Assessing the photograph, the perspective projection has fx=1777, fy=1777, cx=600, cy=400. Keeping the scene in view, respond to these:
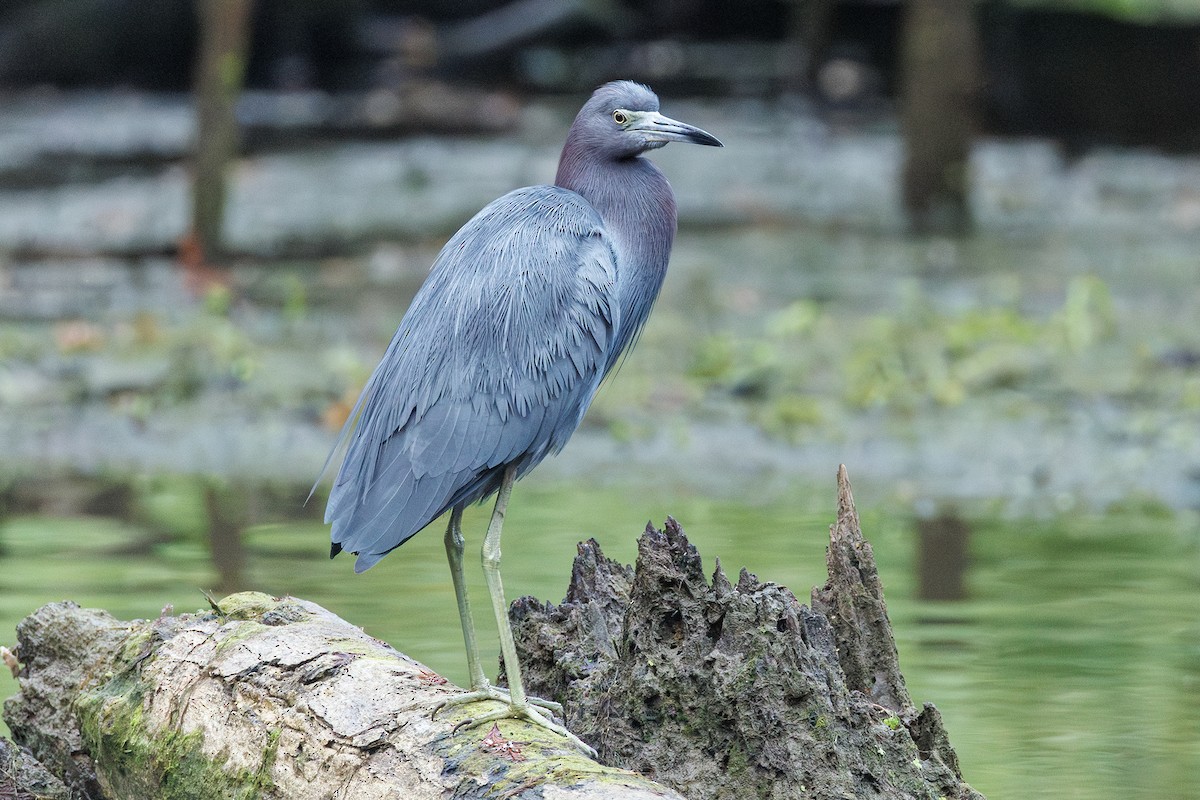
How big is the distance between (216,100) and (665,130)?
24.7 ft

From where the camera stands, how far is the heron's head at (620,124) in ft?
15.8

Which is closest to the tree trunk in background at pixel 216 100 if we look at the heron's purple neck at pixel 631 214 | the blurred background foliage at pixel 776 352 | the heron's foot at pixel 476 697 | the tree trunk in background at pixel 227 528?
the blurred background foliage at pixel 776 352

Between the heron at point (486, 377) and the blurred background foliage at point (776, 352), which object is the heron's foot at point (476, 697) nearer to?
the heron at point (486, 377)

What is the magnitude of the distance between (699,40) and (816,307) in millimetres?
13424

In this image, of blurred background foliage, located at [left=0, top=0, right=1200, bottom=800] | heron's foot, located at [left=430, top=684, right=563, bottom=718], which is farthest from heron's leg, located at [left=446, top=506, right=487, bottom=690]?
blurred background foliage, located at [left=0, top=0, right=1200, bottom=800]

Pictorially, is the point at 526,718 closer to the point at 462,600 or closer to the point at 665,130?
the point at 462,600

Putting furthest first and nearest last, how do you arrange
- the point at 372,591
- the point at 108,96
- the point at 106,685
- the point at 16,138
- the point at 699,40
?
the point at 699,40 → the point at 108,96 → the point at 16,138 → the point at 372,591 → the point at 106,685

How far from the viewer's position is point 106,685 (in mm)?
4410

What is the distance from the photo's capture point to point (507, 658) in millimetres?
4031

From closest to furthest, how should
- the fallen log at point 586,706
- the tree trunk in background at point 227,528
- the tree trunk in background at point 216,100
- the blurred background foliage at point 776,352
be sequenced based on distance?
1. the fallen log at point 586,706
2. the blurred background foliage at point 776,352
3. the tree trunk in background at point 227,528
4. the tree trunk in background at point 216,100

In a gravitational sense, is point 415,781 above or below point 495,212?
below

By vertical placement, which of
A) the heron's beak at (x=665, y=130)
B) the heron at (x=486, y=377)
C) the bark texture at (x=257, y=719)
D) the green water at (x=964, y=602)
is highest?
the heron's beak at (x=665, y=130)

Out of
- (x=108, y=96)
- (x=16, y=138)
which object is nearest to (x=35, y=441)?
(x=16, y=138)

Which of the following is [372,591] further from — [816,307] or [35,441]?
[816,307]
